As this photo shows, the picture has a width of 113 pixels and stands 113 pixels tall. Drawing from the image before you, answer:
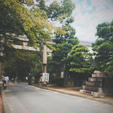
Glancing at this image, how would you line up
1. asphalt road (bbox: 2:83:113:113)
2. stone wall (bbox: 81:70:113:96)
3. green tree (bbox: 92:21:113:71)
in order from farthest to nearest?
green tree (bbox: 92:21:113:71) < stone wall (bbox: 81:70:113:96) < asphalt road (bbox: 2:83:113:113)

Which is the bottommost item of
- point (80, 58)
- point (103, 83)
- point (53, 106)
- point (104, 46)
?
point (53, 106)

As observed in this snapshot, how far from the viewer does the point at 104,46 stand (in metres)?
12.4

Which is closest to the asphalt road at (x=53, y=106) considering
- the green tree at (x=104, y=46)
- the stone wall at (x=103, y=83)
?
the stone wall at (x=103, y=83)

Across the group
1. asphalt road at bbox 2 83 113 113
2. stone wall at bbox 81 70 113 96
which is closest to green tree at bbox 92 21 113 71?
stone wall at bbox 81 70 113 96

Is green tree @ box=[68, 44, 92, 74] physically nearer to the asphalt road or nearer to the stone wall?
the stone wall

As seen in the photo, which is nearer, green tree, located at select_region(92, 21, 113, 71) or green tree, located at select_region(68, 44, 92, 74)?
green tree, located at select_region(92, 21, 113, 71)

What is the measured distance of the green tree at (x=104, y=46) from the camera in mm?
12428

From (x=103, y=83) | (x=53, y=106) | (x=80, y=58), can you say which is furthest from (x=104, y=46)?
(x=53, y=106)

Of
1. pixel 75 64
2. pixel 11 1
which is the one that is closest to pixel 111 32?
pixel 75 64

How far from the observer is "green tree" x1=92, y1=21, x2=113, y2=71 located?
12428 millimetres

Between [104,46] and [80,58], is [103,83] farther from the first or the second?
[80,58]

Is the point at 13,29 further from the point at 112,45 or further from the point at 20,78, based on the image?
the point at 20,78

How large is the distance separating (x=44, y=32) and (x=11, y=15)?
5.74ft

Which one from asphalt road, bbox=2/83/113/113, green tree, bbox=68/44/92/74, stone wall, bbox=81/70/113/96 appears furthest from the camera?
green tree, bbox=68/44/92/74
